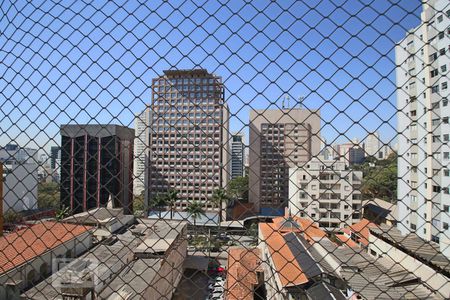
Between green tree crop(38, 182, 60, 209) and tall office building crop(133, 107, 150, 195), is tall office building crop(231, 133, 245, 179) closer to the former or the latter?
tall office building crop(133, 107, 150, 195)

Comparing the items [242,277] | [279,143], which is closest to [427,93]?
[279,143]

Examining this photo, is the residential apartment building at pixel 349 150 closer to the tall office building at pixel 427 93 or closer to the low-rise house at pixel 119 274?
the tall office building at pixel 427 93

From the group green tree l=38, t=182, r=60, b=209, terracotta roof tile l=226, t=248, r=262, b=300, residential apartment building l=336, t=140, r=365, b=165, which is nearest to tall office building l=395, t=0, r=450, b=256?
residential apartment building l=336, t=140, r=365, b=165

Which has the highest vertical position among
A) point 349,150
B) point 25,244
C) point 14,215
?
point 349,150

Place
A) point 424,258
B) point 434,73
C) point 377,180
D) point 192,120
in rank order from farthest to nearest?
1. point 424,258
2. point 192,120
3. point 377,180
4. point 434,73

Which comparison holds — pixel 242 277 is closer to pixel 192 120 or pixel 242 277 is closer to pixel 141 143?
pixel 192 120

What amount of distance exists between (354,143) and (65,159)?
4.56ft

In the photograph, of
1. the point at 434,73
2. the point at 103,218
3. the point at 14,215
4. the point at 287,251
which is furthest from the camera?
the point at 14,215

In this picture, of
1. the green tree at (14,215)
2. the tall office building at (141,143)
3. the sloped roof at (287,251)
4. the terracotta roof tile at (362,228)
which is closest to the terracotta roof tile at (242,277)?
the sloped roof at (287,251)

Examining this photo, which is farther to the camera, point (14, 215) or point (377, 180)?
point (14, 215)

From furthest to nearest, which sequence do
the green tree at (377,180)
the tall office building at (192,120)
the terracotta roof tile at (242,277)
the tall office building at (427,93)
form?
the terracotta roof tile at (242,277), the tall office building at (192,120), the green tree at (377,180), the tall office building at (427,93)

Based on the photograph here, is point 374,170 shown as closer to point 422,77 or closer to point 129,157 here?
point 422,77

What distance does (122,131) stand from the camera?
171cm

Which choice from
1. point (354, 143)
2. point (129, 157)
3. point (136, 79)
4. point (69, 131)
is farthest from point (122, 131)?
point (354, 143)
